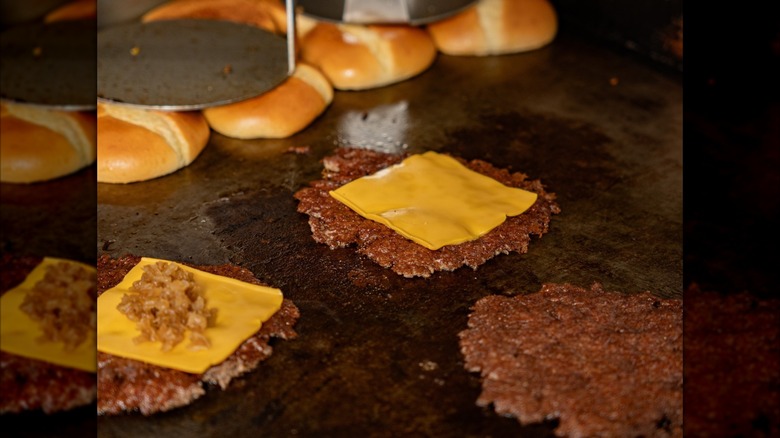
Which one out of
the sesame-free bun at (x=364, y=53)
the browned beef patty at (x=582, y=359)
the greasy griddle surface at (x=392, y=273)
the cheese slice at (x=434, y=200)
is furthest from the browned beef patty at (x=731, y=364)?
the sesame-free bun at (x=364, y=53)

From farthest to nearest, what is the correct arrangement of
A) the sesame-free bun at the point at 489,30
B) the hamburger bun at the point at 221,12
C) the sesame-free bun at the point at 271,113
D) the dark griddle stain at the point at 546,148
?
1. the sesame-free bun at the point at 489,30
2. the hamburger bun at the point at 221,12
3. the sesame-free bun at the point at 271,113
4. the dark griddle stain at the point at 546,148

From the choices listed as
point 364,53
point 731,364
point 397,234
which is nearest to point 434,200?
point 397,234

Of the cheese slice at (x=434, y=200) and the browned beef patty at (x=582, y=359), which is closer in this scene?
the browned beef patty at (x=582, y=359)

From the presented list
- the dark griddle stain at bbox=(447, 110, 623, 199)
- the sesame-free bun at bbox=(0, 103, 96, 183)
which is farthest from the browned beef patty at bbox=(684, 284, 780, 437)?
the sesame-free bun at bbox=(0, 103, 96, 183)

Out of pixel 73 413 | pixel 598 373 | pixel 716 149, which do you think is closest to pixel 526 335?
pixel 598 373

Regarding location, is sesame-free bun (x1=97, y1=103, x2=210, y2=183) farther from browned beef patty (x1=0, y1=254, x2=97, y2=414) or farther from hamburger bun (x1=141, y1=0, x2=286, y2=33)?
browned beef patty (x1=0, y1=254, x2=97, y2=414)

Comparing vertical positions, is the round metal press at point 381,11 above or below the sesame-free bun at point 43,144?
above

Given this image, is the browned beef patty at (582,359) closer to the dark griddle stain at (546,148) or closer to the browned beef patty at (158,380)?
the browned beef patty at (158,380)

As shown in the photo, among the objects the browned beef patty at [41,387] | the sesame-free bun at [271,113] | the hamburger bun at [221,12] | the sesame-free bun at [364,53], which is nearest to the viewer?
the browned beef patty at [41,387]
